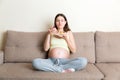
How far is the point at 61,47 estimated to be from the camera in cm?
277

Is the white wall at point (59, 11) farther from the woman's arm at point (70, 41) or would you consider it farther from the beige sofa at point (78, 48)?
the woman's arm at point (70, 41)

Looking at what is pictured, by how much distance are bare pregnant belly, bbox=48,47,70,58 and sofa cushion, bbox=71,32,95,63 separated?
141 mm

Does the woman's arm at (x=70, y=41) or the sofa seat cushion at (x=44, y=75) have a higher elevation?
the woman's arm at (x=70, y=41)

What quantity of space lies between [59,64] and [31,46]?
0.52 meters

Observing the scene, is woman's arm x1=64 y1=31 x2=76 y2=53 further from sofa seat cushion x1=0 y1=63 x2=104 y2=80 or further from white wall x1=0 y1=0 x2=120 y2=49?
sofa seat cushion x1=0 y1=63 x2=104 y2=80

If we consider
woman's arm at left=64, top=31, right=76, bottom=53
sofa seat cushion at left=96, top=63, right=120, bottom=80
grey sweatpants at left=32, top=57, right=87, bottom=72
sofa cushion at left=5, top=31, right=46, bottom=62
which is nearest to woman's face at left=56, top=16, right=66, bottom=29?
woman's arm at left=64, top=31, right=76, bottom=53

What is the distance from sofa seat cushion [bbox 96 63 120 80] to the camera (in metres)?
2.18

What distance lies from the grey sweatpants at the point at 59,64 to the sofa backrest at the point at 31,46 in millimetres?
288

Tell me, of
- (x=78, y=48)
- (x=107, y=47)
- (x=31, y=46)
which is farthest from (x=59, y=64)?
(x=107, y=47)

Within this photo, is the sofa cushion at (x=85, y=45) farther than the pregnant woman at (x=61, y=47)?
Yes

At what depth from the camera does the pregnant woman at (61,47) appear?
2441mm

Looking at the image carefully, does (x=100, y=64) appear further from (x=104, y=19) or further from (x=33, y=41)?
(x=33, y=41)

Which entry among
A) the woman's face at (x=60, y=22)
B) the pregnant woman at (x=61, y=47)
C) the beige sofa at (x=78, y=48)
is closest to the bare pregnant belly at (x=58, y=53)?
the pregnant woman at (x=61, y=47)

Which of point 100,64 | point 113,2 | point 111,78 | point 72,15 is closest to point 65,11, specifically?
point 72,15
